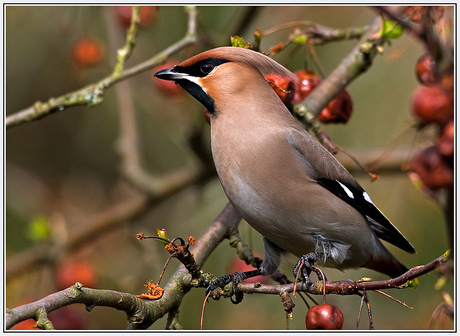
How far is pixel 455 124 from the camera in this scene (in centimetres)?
224

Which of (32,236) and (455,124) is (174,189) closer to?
(32,236)

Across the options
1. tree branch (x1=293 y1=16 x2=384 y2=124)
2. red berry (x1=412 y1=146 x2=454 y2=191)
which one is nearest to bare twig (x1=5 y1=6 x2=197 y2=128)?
tree branch (x1=293 y1=16 x2=384 y2=124)

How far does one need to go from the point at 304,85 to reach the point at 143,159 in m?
2.80

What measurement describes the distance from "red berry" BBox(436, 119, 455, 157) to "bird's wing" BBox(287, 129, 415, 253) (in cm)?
106

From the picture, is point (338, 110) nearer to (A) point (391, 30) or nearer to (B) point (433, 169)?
(A) point (391, 30)

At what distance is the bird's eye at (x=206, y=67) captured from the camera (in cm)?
328

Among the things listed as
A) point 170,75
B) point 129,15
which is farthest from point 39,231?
point 170,75

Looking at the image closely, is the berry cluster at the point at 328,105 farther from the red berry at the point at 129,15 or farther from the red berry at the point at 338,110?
the red berry at the point at 129,15

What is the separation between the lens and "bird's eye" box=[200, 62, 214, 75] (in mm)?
3275

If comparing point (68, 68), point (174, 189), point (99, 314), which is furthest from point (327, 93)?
point (68, 68)

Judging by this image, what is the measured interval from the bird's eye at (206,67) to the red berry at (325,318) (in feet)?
4.51

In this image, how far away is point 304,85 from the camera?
3898mm

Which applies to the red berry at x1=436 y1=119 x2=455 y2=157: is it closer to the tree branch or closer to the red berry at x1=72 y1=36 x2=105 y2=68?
the tree branch

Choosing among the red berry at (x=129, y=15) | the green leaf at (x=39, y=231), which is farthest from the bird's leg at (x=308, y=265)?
the red berry at (x=129, y=15)
